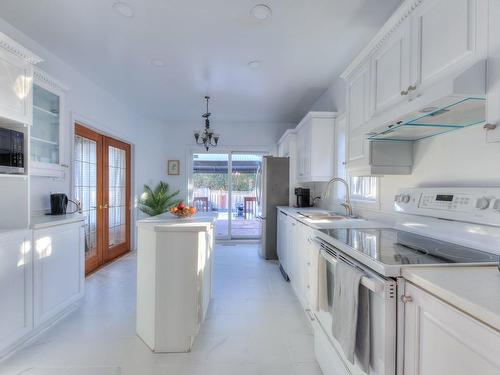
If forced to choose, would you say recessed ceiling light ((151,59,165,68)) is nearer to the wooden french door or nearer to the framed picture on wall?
the wooden french door

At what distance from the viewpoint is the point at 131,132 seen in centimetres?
475

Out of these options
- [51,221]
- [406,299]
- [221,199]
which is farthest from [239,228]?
[406,299]

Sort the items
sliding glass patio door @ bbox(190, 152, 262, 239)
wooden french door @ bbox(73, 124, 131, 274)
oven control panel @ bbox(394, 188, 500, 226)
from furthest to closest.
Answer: sliding glass patio door @ bbox(190, 152, 262, 239) < wooden french door @ bbox(73, 124, 131, 274) < oven control panel @ bbox(394, 188, 500, 226)

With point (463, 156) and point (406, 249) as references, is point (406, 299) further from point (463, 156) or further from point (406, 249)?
point (463, 156)

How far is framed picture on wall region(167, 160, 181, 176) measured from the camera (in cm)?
568

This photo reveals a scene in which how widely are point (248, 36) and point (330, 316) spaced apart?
245 cm

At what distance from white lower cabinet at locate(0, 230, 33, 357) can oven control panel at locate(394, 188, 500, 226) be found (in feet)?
9.16

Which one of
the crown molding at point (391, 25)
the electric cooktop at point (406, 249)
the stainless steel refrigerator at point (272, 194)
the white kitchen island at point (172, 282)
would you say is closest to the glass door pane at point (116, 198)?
the stainless steel refrigerator at point (272, 194)

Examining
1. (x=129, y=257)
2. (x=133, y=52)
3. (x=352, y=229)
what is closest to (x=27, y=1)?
(x=133, y=52)

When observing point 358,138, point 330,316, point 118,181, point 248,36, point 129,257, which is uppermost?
point 248,36

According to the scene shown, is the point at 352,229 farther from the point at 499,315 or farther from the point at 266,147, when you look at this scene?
the point at 266,147

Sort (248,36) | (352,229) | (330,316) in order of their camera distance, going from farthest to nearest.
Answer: (248,36), (352,229), (330,316)

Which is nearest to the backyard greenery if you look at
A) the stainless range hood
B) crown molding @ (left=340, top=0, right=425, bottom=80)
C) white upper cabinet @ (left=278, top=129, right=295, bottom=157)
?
white upper cabinet @ (left=278, top=129, right=295, bottom=157)

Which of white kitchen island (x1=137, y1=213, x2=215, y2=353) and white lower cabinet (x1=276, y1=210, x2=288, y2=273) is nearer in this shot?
white kitchen island (x1=137, y1=213, x2=215, y2=353)
